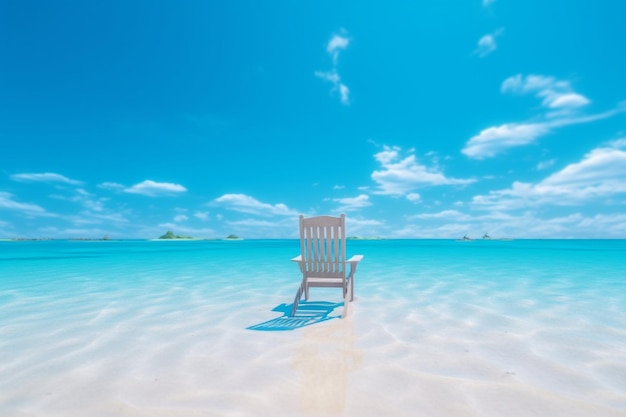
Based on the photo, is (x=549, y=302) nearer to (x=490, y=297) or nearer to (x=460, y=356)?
(x=490, y=297)

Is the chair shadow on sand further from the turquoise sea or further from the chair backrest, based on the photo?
the chair backrest

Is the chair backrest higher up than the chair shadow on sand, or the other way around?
the chair backrest

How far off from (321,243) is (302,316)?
1.16 meters

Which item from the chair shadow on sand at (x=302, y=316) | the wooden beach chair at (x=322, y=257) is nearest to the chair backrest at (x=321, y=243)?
the wooden beach chair at (x=322, y=257)

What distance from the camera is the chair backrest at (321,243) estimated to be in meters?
5.18

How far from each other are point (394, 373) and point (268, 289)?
16.0ft

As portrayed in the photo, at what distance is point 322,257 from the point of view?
539 centimetres

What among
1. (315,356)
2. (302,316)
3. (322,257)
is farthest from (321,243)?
(315,356)

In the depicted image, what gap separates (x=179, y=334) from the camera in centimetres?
415

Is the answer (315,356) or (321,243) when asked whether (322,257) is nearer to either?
(321,243)

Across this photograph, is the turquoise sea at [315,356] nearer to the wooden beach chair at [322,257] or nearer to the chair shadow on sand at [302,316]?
the chair shadow on sand at [302,316]

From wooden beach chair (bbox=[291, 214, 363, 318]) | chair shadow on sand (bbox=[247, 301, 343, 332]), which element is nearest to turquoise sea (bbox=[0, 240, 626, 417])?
chair shadow on sand (bbox=[247, 301, 343, 332])

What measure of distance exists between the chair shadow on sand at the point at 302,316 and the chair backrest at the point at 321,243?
0.61 meters

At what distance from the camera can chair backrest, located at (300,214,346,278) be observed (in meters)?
5.18
